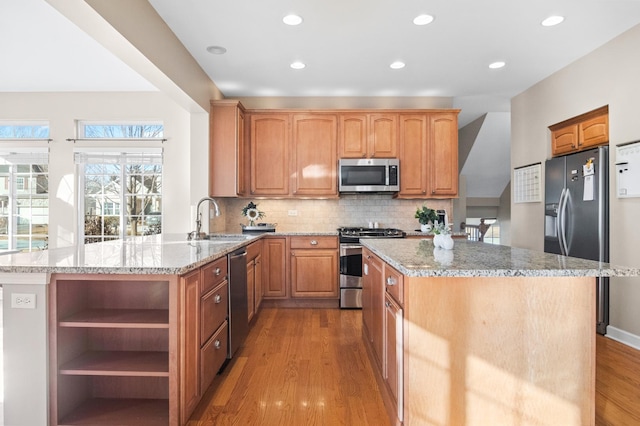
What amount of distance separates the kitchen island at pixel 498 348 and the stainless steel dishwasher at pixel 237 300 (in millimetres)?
1385

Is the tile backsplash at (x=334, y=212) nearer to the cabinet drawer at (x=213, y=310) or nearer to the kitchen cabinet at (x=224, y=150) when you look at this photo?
the kitchen cabinet at (x=224, y=150)

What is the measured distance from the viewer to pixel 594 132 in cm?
336

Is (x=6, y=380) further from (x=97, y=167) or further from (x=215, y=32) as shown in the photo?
(x=97, y=167)

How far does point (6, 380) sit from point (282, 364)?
1558mm

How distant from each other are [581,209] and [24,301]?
4.38 m

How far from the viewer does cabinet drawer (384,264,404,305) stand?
1599 mm

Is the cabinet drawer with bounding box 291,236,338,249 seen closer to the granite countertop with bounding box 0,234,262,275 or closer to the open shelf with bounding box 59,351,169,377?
the granite countertop with bounding box 0,234,262,275

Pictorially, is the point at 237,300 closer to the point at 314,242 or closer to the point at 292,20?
the point at 314,242

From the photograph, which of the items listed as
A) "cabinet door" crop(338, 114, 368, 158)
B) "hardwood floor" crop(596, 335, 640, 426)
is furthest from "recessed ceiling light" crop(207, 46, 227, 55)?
"hardwood floor" crop(596, 335, 640, 426)

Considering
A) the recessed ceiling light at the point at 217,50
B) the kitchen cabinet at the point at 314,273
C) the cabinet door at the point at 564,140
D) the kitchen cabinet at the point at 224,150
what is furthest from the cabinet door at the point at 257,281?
the cabinet door at the point at 564,140

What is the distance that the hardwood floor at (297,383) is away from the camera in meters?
1.87

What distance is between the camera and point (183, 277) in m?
1.66

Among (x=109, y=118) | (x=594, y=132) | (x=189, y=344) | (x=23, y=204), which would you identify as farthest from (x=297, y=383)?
(x=23, y=204)

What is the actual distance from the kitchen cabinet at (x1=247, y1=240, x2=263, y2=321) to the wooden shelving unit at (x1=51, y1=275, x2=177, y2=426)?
128 cm
